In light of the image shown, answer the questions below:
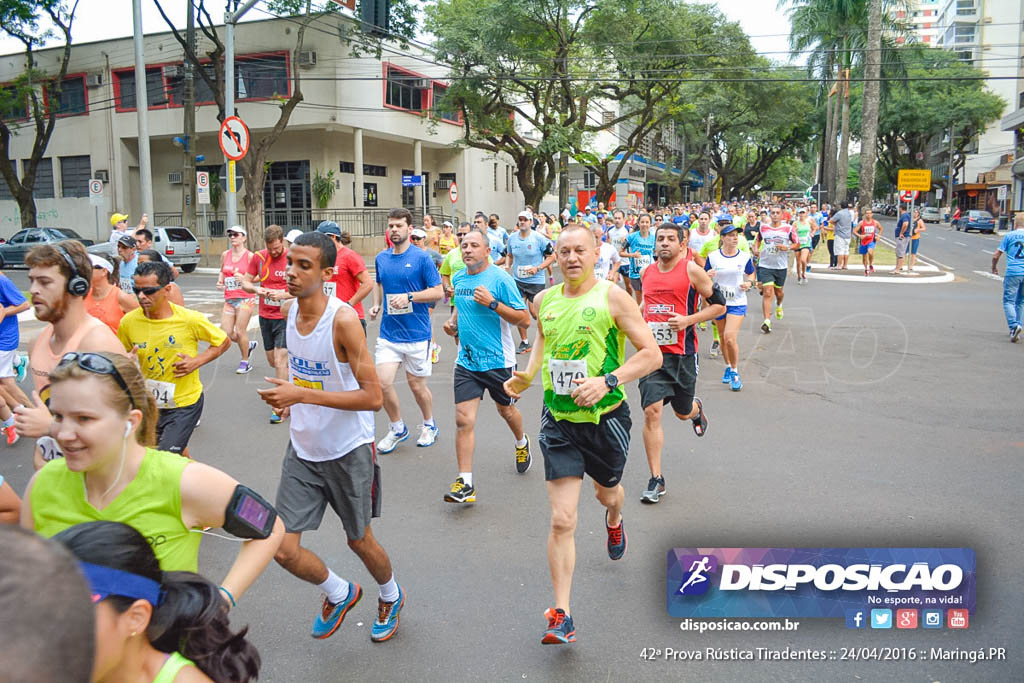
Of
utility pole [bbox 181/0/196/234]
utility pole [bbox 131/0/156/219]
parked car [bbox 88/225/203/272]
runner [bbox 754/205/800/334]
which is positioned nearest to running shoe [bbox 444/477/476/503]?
runner [bbox 754/205/800/334]

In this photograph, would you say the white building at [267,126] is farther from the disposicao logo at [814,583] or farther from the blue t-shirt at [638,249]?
the disposicao logo at [814,583]

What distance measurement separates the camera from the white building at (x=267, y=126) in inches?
1340

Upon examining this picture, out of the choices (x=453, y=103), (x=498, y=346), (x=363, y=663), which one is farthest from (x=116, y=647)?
(x=453, y=103)

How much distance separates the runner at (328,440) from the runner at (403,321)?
3081mm

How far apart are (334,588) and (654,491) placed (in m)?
2.72

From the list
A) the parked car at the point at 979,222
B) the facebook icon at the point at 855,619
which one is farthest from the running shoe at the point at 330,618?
the parked car at the point at 979,222

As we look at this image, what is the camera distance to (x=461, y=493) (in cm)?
578

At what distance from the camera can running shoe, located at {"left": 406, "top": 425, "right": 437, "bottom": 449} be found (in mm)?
7336

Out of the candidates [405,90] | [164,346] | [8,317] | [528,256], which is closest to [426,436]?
[164,346]

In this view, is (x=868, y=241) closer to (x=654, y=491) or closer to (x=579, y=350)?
(x=654, y=491)

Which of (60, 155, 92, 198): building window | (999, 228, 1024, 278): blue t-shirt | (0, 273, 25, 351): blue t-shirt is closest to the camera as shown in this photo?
(0, 273, 25, 351): blue t-shirt

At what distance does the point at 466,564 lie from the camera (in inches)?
188

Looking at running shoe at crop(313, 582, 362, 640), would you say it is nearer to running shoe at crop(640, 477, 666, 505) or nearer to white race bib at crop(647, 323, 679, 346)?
running shoe at crop(640, 477, 666, 505)

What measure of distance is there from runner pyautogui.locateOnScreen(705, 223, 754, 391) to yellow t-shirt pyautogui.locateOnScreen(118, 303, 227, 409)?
6121 mm
